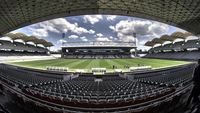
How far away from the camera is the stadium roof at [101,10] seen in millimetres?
19984

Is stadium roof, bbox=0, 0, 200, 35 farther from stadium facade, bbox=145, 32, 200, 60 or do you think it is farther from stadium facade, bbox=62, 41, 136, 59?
stadium facade, bbox=62, 41, 136, 59

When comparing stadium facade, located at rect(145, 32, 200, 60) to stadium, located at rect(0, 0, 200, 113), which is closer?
stadium, located at rect(0, 0, 200, 113)

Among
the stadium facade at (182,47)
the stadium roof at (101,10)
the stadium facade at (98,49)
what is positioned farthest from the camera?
the stadium facade at (98,49)

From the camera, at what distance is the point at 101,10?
24.5 meters

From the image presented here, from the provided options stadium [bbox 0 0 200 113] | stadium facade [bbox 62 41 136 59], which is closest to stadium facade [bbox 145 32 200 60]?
stadium [bbox 0 0 200 113]

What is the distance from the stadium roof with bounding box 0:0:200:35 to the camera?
20.0m

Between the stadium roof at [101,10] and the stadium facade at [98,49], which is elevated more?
the stadium roof at [101,10]

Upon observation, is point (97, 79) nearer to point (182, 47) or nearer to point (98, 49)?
point (182, 47)

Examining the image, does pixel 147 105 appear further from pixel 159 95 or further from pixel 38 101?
pixel 38 101

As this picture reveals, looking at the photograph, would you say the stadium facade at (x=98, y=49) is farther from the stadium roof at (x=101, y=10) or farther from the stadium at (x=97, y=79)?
the stadium roof at (x=101, y=10)

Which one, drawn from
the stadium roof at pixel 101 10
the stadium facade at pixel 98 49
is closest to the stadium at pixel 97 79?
the stadium roof at pixel 101 10

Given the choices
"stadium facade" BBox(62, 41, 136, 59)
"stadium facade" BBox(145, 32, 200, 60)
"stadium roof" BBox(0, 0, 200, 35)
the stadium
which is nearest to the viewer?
the stadium

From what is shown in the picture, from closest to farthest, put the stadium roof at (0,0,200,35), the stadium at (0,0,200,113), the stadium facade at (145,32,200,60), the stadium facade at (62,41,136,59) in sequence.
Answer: the stadium at (0,0,200,113) → the stadium roof at (0,0,200,35) → the stadium facade at (145,32,200,60) → the stadium facade at (62,41,136,59)

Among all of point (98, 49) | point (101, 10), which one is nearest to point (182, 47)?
point (98, 49)
